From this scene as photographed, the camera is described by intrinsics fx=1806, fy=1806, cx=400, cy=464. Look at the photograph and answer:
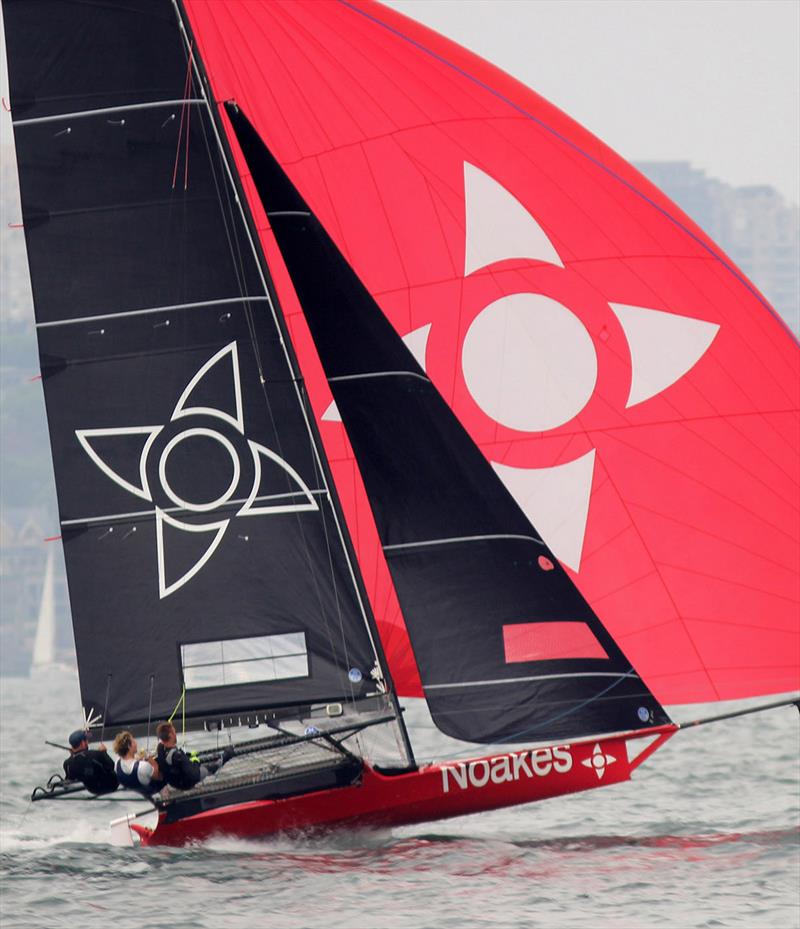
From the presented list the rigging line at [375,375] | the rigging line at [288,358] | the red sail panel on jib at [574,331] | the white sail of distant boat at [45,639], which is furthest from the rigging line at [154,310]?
the white sail of distant boat at [45,639]

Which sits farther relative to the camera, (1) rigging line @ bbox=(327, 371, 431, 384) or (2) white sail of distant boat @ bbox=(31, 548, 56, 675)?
(2) white sail of distant boat @ bbox=(31, 548, 56, 675)

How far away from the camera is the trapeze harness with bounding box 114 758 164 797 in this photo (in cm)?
970

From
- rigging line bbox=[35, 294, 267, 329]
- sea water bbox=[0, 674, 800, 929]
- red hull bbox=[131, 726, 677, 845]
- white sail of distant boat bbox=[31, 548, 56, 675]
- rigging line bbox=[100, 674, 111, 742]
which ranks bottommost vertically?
sea water bbox=[0, 674, 800, 929]

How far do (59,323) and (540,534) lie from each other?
9.69 ft

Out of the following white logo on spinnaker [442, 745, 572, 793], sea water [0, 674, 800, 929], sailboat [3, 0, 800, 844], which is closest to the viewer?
sea water [0, 674, 800, 929]

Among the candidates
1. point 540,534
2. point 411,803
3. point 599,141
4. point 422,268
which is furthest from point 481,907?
point 599,141

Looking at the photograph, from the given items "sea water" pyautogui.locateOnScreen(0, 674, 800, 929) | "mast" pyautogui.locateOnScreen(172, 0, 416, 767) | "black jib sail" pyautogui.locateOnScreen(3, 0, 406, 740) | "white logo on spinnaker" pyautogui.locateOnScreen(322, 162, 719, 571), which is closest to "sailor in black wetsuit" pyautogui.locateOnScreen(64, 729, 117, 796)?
"black jib sail" pyautogui.locateOnScreen(3, 0, 406, 740)

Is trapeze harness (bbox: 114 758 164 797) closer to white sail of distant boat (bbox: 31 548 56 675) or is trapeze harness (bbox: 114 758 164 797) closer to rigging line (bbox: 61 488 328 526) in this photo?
rigging line (bbox: 61 488 328 526)

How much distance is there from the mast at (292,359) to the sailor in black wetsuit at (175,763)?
3.27ft

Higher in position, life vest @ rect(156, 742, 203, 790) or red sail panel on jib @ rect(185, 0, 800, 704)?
red sail panel on jib @ rect(185, 0, 800, 704)

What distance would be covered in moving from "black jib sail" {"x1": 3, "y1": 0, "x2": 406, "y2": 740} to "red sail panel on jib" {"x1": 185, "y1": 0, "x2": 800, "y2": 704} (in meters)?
0.81

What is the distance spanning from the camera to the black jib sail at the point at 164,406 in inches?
393

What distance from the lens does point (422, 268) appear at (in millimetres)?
10555

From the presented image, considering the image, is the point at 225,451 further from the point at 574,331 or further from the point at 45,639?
the point at 45,639
